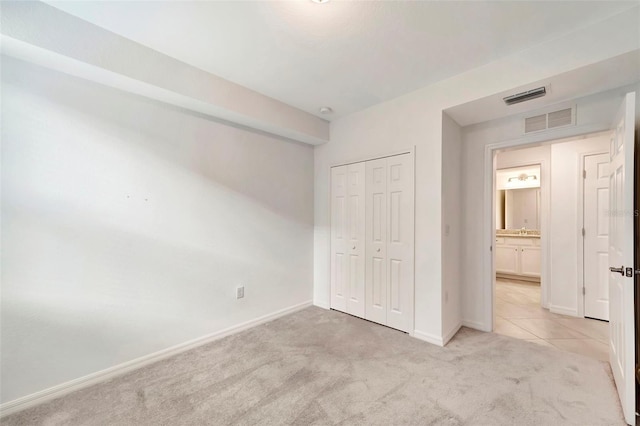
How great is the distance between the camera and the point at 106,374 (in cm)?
208

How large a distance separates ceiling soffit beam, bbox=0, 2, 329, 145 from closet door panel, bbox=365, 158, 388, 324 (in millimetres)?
1323

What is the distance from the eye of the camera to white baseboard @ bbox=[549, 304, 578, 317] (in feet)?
11.0

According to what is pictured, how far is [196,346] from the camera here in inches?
102

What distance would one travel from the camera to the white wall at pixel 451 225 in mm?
2682

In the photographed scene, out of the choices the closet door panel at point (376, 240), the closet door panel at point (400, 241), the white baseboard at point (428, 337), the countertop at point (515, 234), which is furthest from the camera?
the countertop at point (515, 234)

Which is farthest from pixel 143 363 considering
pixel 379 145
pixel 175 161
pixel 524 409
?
pixel 379 145

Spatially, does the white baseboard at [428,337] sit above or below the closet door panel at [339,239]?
below

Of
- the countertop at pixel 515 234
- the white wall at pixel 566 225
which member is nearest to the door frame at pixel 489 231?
the white wall at pixel 566 225

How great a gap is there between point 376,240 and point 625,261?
1.96 meters

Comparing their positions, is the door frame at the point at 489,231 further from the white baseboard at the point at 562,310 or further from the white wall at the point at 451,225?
the white baseboard at the point at 562,310

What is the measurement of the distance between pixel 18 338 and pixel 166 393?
1.04 metres

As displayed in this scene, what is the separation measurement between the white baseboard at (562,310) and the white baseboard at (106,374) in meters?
3.92

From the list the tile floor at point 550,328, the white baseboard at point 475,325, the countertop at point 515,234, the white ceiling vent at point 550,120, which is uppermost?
the white ceiling vent at point 550,120

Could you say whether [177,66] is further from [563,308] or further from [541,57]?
[563,308]
